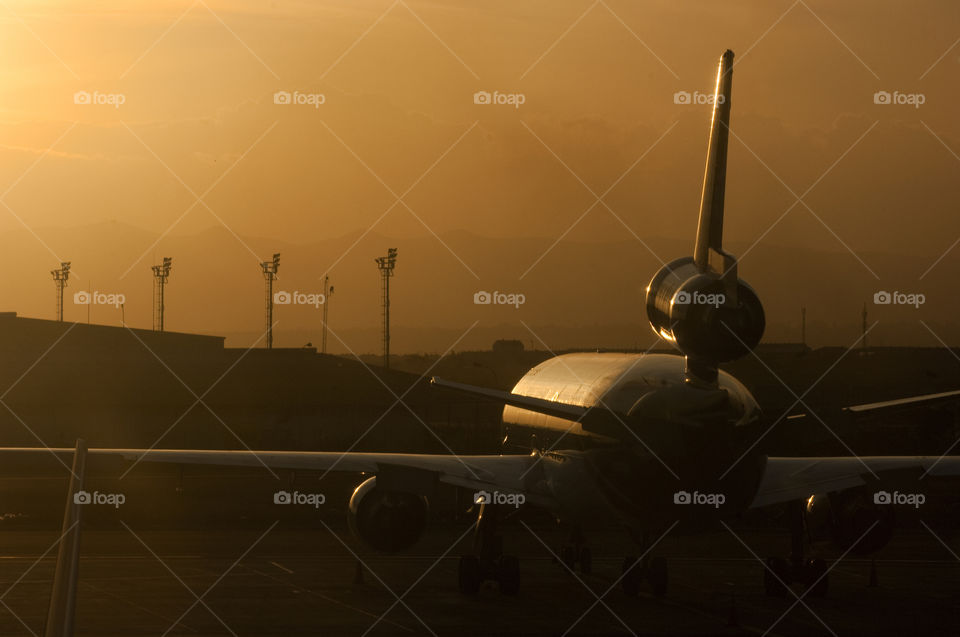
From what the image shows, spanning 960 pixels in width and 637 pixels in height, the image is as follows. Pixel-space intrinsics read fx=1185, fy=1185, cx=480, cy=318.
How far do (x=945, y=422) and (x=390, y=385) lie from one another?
140 ft

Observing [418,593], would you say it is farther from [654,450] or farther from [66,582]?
[66,582]

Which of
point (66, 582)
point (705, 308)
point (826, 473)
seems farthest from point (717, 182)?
point (66, 582)

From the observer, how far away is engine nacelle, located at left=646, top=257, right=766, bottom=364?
1456 cm

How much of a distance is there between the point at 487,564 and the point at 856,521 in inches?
296

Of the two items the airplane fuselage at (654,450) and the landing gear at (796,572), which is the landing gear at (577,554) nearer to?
the airplane fuselage at (654,450)

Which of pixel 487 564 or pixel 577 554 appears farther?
pixel 577 554

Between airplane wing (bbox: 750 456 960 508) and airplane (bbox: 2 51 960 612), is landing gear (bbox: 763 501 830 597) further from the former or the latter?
airplane wing (bbox: 750 456 960 508)

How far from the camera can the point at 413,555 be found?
2998 cm

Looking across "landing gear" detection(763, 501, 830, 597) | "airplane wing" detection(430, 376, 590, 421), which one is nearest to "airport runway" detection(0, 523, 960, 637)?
"landing gear" detection(763, 501, 830, 597)

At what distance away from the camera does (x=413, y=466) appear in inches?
901

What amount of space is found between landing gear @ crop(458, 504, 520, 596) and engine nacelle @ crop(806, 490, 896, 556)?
634 centimetres

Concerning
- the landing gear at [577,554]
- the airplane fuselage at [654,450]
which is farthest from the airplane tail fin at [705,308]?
the landing gear at [577,554]

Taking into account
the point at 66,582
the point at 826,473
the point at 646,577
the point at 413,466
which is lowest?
the point at 646,577

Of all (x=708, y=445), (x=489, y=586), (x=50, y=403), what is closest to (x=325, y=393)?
(x=50, y=403)
